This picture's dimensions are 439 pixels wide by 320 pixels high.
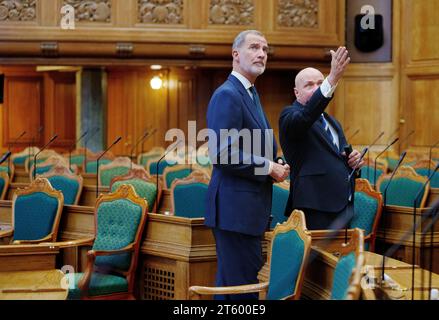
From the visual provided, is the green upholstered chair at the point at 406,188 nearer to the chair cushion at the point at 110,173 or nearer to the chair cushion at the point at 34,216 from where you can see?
the chair cushion at the point at 34,216

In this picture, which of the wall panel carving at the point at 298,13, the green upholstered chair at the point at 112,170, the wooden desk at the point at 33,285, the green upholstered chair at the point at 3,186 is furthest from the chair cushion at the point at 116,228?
the wall panel carving at the point at 298,13

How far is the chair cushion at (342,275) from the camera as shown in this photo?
98.1 inches

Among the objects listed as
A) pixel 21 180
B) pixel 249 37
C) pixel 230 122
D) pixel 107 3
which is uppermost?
pixel 107 3

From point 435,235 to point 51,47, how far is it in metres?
6.85

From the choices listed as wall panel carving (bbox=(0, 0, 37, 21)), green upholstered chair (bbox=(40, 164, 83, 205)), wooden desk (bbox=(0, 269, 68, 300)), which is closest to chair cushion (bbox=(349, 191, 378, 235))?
wooden desk (bbox=(0, 269, 68, 300))

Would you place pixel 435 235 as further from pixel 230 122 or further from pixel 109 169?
pixel 109 169

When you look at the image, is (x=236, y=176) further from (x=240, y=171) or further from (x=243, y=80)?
(x=243, y=80)

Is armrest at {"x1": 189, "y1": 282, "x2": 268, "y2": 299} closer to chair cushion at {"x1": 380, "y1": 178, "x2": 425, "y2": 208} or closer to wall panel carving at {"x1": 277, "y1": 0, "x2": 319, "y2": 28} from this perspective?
chair cushion at {"x1": 380, "y1": 178, "x2": 425, "y2": 208}

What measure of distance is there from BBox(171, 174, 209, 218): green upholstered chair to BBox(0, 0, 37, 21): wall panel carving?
18.3 ft

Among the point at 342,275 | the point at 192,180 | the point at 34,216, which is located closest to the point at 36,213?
the point at 34,216

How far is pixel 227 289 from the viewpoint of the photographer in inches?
122

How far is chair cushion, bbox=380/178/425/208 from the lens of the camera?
5.80 meters

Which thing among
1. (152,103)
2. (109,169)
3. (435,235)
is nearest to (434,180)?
(435,235)
